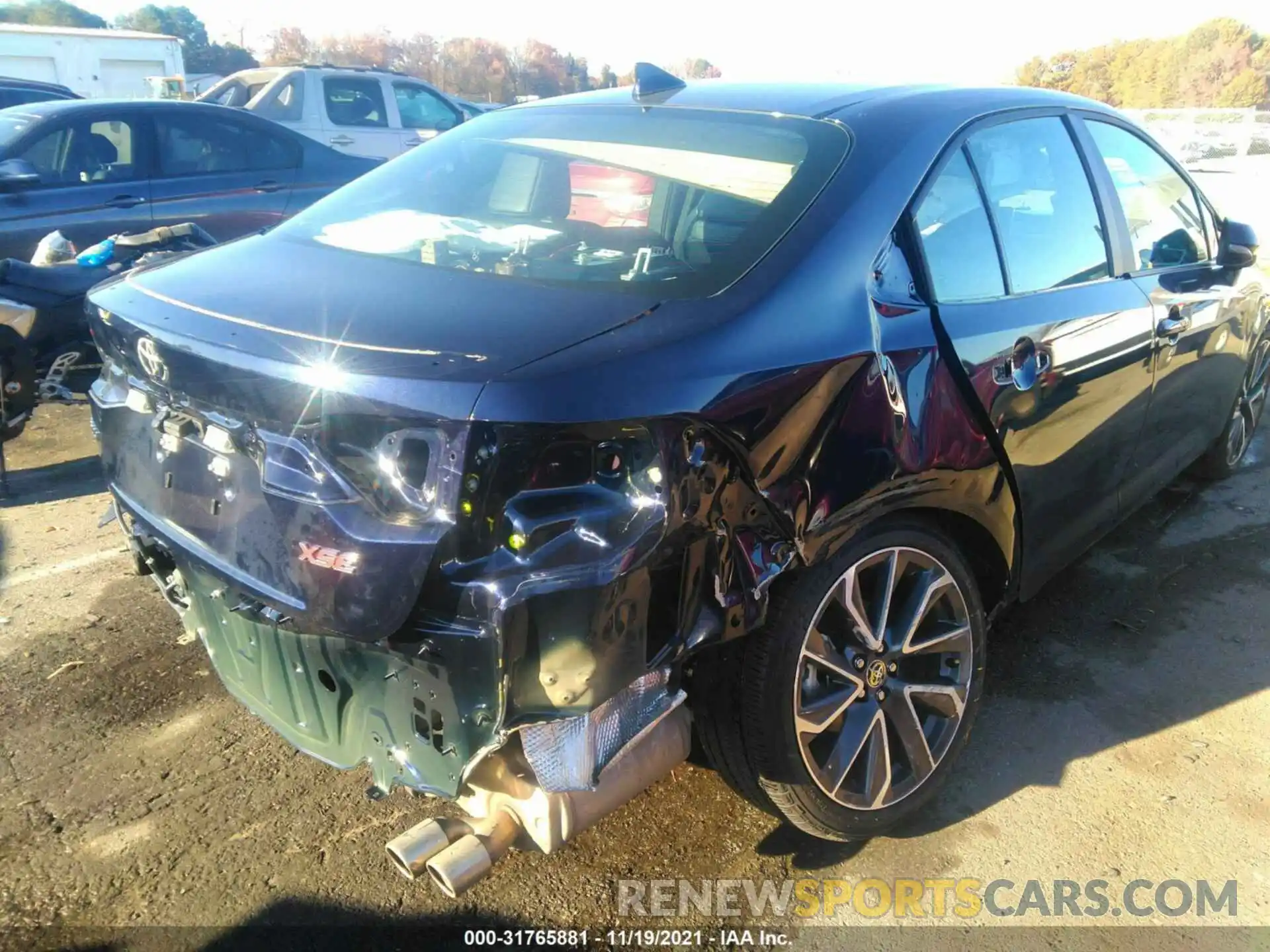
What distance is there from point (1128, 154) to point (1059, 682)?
5.98 ft

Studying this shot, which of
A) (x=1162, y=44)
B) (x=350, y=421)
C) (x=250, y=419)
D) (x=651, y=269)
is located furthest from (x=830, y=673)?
(x=1162, y=44)

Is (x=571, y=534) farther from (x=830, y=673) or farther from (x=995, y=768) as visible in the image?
(x=995, y=768)

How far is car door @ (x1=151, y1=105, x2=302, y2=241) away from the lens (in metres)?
6.59

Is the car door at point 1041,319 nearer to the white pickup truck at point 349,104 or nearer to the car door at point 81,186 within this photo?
the car door at point 81,186

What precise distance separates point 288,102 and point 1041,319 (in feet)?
35.4

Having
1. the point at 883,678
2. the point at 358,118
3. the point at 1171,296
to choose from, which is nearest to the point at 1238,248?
the point at 1171,296

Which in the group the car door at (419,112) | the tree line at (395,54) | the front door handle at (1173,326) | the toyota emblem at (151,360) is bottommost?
the tree line at (395,54)

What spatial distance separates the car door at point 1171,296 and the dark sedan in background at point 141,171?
187 inches

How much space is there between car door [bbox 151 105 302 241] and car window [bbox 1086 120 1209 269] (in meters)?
5.38

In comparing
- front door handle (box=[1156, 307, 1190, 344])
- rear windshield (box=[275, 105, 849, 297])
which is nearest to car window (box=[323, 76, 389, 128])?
rear windshield (box=[275, 105, 849, 297])

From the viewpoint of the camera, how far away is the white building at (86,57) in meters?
18.3

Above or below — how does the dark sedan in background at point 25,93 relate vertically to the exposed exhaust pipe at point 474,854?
above

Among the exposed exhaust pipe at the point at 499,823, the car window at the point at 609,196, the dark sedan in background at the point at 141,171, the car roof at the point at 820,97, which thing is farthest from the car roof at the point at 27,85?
the exposed exhaust pipe at the point at 499,823

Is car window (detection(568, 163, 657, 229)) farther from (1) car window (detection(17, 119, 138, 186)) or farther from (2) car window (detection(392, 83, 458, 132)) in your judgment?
(2) car window (detection(392, 83, 458, 132))
